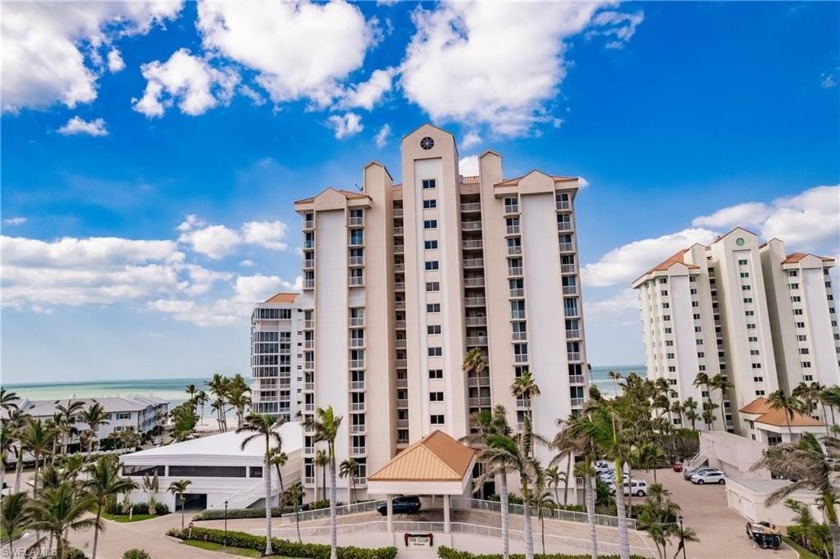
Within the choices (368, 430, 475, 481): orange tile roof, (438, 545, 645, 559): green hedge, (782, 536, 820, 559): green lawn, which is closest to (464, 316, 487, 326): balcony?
(368, 430, 475, 481): orange tile roof

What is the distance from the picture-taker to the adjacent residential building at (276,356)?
9238cm

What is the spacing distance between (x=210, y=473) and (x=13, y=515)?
22343 mm

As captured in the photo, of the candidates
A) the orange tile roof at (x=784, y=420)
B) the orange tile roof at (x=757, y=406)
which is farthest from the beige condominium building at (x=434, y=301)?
the orange tile roof at (x=757, y=406)

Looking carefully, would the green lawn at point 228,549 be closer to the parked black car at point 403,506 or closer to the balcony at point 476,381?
the parked black car at point 403,506

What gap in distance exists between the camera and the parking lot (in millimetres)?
31938

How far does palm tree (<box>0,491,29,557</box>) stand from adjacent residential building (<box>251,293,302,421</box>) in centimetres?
6586

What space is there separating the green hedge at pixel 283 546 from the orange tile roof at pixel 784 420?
4912cm

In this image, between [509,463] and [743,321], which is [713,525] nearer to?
[509,463]

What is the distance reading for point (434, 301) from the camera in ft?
159

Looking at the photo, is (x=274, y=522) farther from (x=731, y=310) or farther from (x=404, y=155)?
(x=731, y=310)

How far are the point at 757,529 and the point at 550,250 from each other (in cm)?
2668

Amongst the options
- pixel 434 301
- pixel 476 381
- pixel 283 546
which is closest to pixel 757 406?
pixel 476 381

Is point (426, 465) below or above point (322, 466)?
above

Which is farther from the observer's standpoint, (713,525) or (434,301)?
(434,301)
